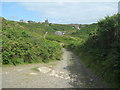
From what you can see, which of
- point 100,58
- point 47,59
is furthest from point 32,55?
point 100,58

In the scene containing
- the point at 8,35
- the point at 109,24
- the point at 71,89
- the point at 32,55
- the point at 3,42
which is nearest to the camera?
the point at 71,89

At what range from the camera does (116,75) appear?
8.73 meters

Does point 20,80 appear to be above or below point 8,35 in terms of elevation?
below

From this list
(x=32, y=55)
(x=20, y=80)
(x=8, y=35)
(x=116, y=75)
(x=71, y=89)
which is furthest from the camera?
(x=8, y=35)

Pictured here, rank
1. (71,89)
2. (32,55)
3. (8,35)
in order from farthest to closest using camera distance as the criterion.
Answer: (8,35)
(32,55)
(71,89)

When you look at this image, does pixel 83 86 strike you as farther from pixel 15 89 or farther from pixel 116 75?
pixel 15 89

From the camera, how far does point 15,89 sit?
9.13 m

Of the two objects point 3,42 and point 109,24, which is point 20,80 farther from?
point 109,24

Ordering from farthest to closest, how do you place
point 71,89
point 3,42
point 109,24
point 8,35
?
point 8,35 < point 3,42 < point 109,24 < point 71,89

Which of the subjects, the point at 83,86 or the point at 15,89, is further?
the point at 83,86

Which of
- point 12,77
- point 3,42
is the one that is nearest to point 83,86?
point 12,77

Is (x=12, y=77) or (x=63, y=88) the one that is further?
(x=12, y=77)

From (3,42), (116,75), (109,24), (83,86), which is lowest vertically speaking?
(83,86)

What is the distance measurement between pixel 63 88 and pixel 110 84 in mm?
2667
